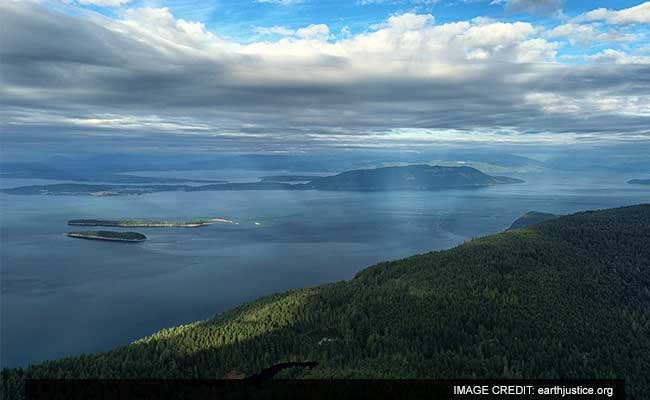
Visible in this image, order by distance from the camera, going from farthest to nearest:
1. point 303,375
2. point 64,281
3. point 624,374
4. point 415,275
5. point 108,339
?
point 64,281
point 415,275
point 108,339
point 624,374
point 303,375

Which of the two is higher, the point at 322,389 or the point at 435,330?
the point at 322,389

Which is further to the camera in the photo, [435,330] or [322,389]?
[435,330]

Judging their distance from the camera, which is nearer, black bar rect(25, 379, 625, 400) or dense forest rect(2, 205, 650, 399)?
black bar rect(25, 379, 625, 400)

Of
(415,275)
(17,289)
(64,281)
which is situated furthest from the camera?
(64,281)

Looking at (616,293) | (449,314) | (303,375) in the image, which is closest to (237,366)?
(303,375)

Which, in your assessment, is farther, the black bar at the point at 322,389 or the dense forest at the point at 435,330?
the dense forest at the point at 435,330

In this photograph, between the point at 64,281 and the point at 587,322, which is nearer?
the point at 587,322

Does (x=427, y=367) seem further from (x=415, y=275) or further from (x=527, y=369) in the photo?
(x=415, y=275)

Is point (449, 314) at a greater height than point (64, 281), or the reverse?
point (449, 314)
